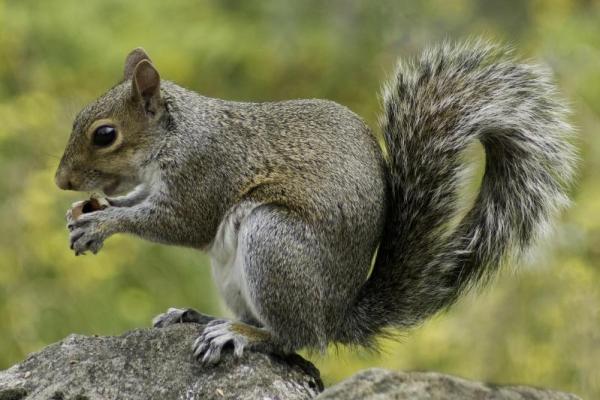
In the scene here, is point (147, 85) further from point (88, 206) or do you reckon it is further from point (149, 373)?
point (149, 373)

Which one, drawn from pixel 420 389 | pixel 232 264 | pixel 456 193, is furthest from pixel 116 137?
pixel 420 389

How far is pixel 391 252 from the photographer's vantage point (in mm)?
2641

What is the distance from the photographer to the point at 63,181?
2611mm

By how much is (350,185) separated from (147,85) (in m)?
0.62

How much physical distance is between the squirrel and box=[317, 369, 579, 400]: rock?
60 centimetres

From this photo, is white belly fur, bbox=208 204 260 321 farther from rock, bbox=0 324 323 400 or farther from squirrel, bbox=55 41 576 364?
Answer: rock, bbox=0 324 323 400

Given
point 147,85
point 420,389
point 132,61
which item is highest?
point 132,61

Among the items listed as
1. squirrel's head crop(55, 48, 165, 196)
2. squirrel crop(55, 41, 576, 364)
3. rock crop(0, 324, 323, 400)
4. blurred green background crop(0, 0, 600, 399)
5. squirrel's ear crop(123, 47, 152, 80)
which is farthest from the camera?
blurred green background crop(0, 0, 600, 399)

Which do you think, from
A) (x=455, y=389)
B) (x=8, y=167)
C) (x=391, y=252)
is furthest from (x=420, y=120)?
(x=8, y=167)

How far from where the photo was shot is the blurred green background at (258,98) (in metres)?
3.79

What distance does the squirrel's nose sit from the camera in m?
2.61

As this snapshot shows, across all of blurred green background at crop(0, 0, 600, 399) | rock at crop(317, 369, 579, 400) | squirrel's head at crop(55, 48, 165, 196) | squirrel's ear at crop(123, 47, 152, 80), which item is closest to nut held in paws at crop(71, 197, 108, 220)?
squirrel's head at crop(55, 48, 165, 196)

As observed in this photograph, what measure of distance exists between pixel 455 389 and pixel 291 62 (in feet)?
15.1

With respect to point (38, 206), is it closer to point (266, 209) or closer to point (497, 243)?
point (266, 209)
